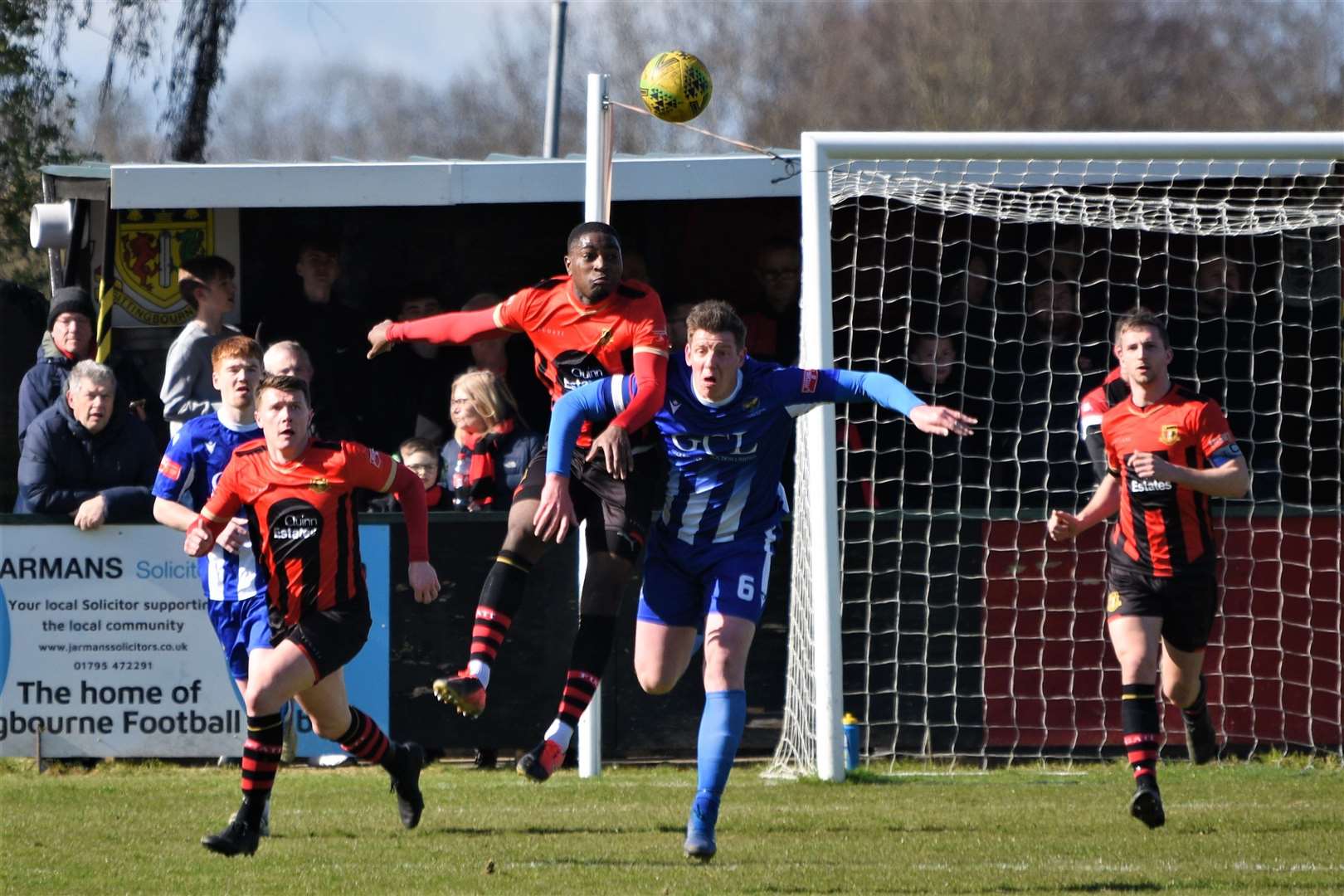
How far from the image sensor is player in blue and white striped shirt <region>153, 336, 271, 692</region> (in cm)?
780

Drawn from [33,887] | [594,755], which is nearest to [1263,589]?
[594,755]

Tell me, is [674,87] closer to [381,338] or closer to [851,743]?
[381,338]

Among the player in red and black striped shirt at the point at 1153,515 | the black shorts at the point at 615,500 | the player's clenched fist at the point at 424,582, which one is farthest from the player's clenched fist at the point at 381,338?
the player in red and black striped shirt at the point at 1153,515

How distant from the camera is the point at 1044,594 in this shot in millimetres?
11125

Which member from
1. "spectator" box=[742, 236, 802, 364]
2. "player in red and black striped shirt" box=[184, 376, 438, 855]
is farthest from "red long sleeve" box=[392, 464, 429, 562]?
"spectator" box=[742, 236, 802, 364]

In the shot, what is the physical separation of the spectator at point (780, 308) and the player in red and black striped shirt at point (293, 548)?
→ 17.4ft

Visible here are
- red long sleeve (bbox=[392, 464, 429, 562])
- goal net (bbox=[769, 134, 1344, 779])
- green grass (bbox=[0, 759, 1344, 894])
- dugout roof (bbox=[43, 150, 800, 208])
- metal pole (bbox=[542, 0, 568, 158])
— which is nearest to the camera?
green grass (bbox=[0, 759, 1344, 894])

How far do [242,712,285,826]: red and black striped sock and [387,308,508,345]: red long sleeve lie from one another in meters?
1.85

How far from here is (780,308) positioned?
1254 centimetres

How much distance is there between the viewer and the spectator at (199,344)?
36.1ft

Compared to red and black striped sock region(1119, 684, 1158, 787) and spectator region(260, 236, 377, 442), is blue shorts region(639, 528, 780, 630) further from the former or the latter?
spectator region(260, 236, 377, 442)

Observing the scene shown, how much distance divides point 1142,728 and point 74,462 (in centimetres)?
644

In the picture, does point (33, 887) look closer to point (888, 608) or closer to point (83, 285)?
point (888, 608)

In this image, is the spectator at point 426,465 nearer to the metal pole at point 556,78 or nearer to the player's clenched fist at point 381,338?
the player's clenched fist at point 381,338
